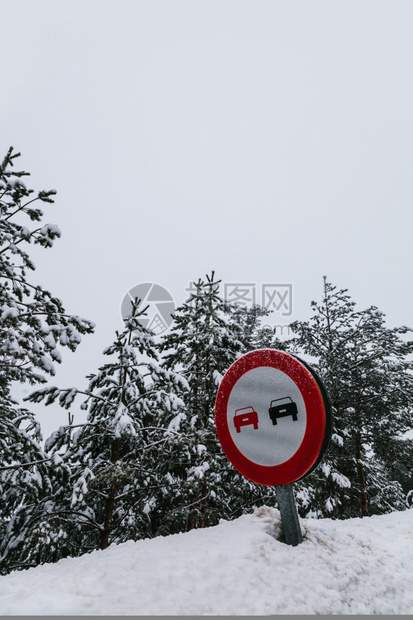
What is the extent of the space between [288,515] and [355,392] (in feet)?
39.2

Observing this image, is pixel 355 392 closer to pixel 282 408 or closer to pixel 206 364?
pixel 206 364

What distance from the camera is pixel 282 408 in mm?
2791

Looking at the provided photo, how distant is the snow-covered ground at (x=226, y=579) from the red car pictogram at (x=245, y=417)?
2.73 ft

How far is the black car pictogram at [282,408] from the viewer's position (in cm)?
276

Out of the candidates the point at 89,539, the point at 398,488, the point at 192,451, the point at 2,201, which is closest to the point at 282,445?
the point at 192,451

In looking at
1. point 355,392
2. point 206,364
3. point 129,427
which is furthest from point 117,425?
point 355,392

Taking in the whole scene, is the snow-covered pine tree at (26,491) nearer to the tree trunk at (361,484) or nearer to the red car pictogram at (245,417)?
the red car pictogram at (245,417)

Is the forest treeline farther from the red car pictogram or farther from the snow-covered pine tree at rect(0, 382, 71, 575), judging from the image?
Result: the red car pictogram

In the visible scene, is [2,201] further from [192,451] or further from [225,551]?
[225,551]

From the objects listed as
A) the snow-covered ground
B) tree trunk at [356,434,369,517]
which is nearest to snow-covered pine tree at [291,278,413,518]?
tree trunk at [356,434,369,517]

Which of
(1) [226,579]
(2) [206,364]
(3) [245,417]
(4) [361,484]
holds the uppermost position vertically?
(2) [206,364]

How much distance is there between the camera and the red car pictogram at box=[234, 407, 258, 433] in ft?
9.48

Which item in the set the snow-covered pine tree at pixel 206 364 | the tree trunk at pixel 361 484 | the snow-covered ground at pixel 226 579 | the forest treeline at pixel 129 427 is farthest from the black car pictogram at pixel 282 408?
→ the tree trunk at pixel 361 484

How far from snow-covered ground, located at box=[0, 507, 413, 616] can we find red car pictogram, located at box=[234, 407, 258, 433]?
83cm
